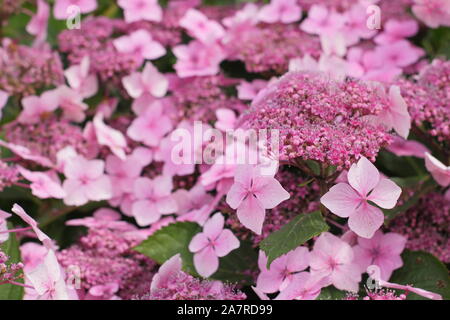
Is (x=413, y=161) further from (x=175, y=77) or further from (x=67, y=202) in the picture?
(x=67, y=202)

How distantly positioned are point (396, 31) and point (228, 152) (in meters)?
0.59

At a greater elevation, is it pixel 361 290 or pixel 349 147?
pixel 349 147

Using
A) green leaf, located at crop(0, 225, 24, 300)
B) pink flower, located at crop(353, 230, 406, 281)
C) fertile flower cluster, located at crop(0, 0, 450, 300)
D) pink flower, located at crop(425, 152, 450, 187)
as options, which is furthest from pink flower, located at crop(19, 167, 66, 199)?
pink flower, located at crop(425, 152, 450, 187)

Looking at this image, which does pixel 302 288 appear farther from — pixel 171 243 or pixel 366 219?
pixel 171 243

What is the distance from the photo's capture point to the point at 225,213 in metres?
1.27

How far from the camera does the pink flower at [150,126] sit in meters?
1.44

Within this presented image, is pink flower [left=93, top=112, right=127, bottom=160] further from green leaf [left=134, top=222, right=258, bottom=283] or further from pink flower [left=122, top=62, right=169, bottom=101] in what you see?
green leaf [left=134, top=222, right=258, bottom=283]

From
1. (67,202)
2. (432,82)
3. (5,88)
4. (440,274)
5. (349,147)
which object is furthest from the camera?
(5,88)

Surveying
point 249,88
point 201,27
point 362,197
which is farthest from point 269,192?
point 201,27

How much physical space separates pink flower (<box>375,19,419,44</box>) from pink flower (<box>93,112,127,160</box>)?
1.98 ft

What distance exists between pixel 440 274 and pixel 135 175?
61 cm

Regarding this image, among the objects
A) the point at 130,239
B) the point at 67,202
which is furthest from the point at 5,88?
the point at 130,239

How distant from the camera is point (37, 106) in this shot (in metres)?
1.44

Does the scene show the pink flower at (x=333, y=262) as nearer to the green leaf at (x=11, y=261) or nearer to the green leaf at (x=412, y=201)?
the green leaf at (x=412, y=201)
